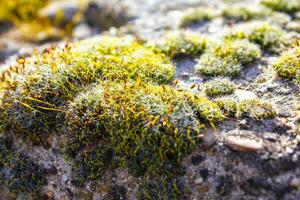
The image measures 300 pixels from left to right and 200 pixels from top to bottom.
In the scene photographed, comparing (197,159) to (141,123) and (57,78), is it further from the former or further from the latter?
(57,78)

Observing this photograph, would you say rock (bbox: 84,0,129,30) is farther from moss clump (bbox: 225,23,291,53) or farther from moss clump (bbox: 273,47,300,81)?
moss clump (bbox: 273,47,300,81)

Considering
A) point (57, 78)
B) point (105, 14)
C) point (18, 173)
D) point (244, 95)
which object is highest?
point (57, 78)

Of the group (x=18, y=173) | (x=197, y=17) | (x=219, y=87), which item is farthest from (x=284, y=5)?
(x=18, y=173)

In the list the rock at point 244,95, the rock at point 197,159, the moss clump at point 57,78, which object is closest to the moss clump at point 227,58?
the rock at point 244,95

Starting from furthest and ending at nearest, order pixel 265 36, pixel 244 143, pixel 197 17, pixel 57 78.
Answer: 1. pixel 197 17
2. pixel 265 36
3. pixel 57 78
4. pixel 244 143

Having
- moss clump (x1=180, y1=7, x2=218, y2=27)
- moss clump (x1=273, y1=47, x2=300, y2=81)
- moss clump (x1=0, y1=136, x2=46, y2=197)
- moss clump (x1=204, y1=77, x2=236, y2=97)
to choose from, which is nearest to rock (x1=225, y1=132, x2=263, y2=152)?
moss clump (x1=204, y1=77, x2=236, y2=97)

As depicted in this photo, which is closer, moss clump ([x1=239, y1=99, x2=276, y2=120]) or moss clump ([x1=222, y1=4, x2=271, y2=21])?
moss clump ([x1=239, y1=99, x2=276, y2=120])

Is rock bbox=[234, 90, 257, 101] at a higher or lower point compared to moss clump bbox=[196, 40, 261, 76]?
lower

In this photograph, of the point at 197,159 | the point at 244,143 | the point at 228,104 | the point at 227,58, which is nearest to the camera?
the point at 244,143
